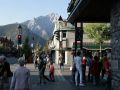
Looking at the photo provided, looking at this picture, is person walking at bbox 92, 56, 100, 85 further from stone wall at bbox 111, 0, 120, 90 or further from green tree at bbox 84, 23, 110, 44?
green tree at bbox 84, 23, 110, 44

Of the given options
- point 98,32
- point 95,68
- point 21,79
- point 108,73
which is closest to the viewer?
point 21,79

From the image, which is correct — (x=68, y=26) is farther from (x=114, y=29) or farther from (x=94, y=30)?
(x=114, y=29)

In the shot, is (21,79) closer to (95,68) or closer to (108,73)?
(108,73)

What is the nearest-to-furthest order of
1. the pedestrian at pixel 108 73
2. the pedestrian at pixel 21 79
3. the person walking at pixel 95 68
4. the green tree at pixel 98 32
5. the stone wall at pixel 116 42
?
the stone wall at pixel 116 42
the pedestrian at pixel 21 79
the pedestrian at pixel 108 73
the person walking at pixel 95 68
the green tree at pixel 98 32

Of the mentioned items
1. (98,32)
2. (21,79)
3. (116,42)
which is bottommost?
(21,79)

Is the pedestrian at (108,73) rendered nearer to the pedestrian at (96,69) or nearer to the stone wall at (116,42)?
the stone wall at (116,42)

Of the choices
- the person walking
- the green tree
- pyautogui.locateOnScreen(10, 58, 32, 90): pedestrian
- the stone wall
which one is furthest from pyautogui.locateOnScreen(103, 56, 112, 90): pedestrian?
the green tree

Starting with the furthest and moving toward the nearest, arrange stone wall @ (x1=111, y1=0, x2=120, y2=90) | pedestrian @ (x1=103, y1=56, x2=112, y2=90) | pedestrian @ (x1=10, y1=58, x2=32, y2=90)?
1. pedestrian @ (x1=103, y1=56, x2=112, y2=90)
2. pedestrian @ (x1=10, y1=58, x2=32, y2=90)
3. stone wall @ (x1=111, y1=0, x2=120, y2=90)

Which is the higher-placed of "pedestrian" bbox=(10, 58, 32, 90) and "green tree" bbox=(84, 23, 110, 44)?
"green tree" bbox=(84, 23, 110, 44)

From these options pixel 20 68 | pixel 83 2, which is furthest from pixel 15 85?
pixel 83 2

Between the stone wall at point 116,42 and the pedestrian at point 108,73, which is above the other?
the stone wall at point 116,42

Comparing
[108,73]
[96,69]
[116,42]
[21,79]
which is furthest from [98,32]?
[21,79]

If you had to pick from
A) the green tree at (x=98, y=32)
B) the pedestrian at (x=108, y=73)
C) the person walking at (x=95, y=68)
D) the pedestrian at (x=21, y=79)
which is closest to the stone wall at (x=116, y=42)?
the pedestrian at (x=21, y=79)

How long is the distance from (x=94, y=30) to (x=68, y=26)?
11.4 meters
